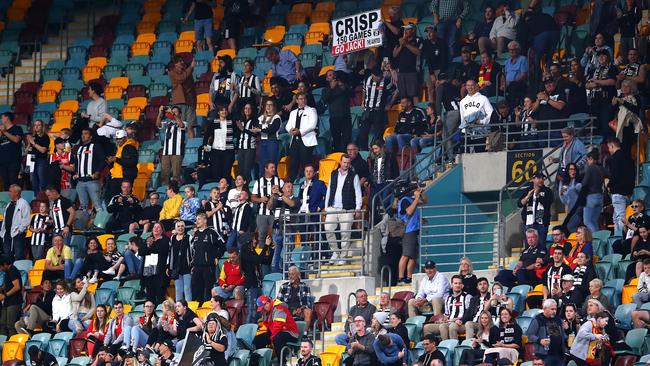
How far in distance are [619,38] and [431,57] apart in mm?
2732

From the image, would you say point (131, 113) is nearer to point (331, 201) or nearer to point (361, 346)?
point (331, 201)

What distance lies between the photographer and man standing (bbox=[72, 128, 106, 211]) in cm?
2586

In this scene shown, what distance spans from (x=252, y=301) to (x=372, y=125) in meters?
4.15

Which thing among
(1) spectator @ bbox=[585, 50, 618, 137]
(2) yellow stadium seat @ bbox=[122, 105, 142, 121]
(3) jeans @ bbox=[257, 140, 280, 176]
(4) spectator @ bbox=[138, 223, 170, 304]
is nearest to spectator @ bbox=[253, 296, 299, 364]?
(4) spectator @ bbox=[138, 223, 170, 304]

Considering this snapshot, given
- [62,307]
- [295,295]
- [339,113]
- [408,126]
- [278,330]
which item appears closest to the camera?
[278,330]

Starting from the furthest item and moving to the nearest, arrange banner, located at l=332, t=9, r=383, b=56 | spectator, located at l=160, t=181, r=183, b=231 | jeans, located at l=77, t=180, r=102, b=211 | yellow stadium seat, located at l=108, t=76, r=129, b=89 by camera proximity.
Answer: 1. yellow stadium seat, located at l=108, t=76, r=129, b=89
2. jeans, located at l=77, t=180, r=102, b=211
3. banner, located at l=332, t=9, r=383, b=56
4. spectator, located at l=160, t=181, r=183, b=231

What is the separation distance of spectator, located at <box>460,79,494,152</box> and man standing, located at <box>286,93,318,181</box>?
2210mm

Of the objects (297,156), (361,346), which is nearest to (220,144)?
(297,156)

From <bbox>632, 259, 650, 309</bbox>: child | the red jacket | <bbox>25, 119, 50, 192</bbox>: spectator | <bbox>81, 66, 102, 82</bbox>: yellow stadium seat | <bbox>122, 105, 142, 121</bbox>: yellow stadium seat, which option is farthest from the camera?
<bbox>81, 66, 102, 82</bbox>: yellow stadium seat

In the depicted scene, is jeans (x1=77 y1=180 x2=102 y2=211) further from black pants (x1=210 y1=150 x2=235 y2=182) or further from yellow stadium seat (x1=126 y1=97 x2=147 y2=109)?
yellow stadium seat (x1=126 y1=97 x2=147 y2=109)

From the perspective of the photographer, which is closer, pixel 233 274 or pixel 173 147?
pixel 233 274

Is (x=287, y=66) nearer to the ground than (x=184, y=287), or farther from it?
farther from it

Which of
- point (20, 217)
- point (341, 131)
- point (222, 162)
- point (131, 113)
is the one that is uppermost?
point (131, 113)

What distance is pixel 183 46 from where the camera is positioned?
30422 millimetres
